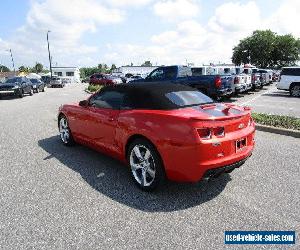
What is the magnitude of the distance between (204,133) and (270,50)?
3318 inches

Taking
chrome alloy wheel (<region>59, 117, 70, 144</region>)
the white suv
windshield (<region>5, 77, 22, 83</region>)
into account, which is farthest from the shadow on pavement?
windshield (<region>5, 77, 22, 83</region>)

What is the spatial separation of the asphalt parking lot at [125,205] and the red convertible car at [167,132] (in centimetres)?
40

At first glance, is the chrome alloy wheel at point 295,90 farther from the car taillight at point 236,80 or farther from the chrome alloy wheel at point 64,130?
the chrome alloy wheel at point 64,130

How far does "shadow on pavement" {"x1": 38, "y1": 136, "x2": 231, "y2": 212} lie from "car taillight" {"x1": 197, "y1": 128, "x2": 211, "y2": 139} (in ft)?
3.01

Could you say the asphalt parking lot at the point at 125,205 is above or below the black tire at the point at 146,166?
below

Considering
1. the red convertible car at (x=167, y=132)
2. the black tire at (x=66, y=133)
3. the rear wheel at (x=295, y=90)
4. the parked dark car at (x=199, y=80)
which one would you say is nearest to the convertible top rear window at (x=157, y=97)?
the red convertible car at (x=167, y=132)

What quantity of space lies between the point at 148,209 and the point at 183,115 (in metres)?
1.29

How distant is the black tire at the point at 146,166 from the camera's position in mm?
4266

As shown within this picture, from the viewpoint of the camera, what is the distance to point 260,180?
4.91 m

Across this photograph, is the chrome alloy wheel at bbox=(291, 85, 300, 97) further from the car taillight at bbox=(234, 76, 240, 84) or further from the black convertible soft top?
the black convertible soft top

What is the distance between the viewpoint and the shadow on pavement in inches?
165

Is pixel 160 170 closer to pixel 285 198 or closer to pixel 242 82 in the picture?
pixel 285 198

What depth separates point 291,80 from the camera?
18.9m

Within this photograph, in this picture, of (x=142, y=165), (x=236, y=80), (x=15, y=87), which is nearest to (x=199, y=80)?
(x=236, y=80)
